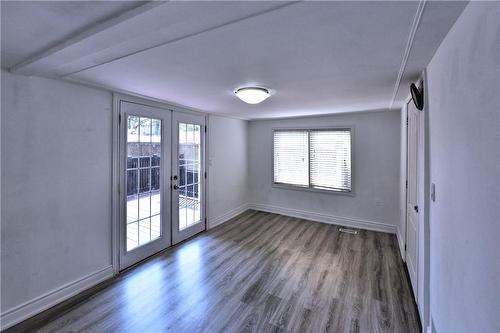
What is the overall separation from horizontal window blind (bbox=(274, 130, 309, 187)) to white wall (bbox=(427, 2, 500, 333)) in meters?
3.22

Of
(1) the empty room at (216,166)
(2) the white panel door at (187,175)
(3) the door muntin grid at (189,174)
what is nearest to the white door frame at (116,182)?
(1) the empty room at (216,166)

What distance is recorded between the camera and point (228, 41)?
4.57 feet

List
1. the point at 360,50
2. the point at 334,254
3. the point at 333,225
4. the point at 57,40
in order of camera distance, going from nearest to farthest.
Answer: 1. the point at 57,40
2. the point at 360,50
3. the point at 334,254
4. the point at 333,225

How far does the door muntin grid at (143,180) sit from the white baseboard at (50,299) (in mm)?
423

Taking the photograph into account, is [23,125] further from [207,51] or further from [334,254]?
[334,254]

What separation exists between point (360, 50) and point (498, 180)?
1.13 meters

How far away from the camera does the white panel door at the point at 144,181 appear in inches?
111

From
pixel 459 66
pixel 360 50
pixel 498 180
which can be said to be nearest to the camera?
pixel 498 180

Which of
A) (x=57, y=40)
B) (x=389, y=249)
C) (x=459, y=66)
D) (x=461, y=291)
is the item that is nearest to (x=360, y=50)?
(x=459, y=66)

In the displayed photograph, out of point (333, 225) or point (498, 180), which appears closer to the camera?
point (498, 180)

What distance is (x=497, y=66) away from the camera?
2.50 feet

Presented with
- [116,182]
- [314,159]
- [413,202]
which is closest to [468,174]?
[413,202]

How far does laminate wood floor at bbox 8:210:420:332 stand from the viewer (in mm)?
1970

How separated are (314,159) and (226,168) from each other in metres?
1.84
